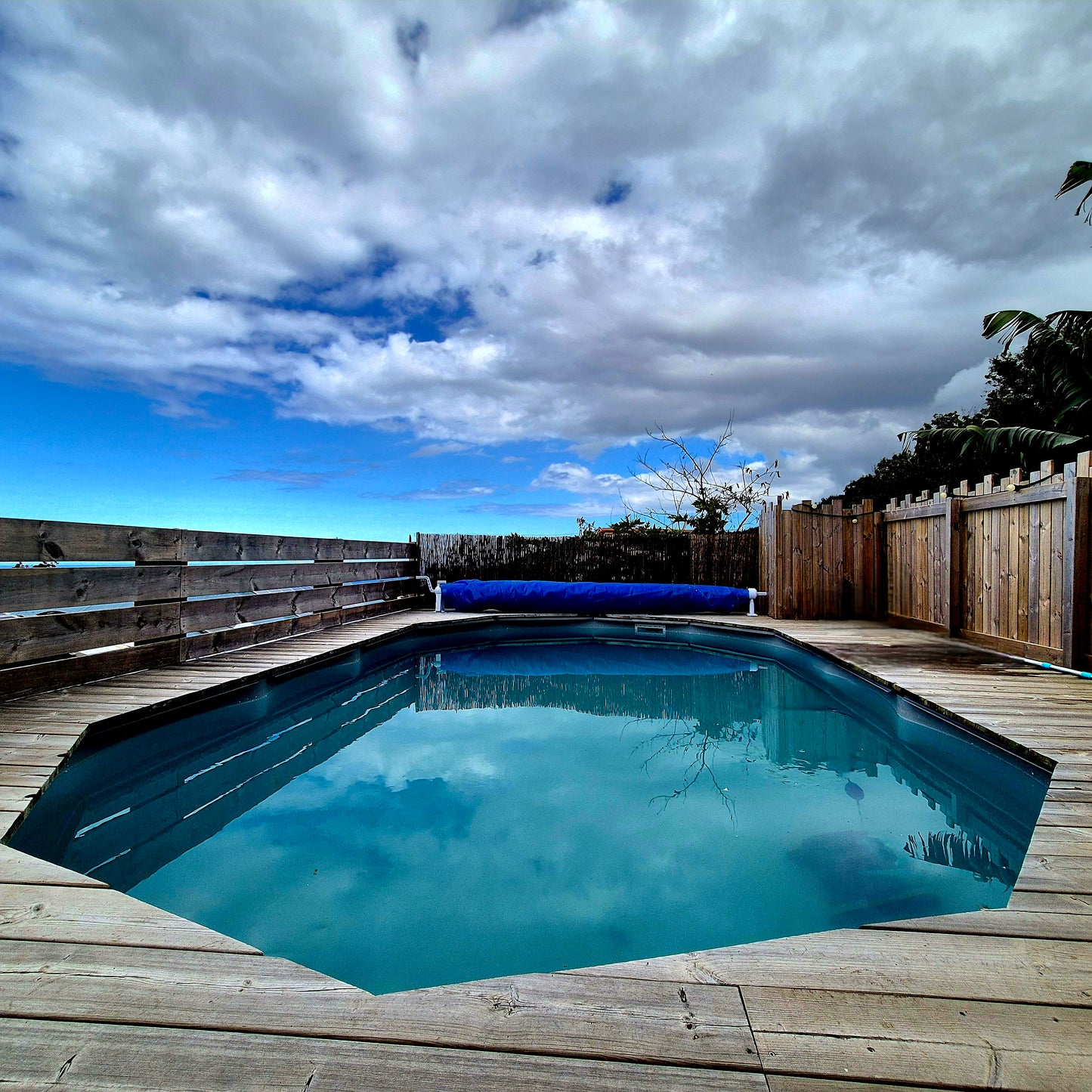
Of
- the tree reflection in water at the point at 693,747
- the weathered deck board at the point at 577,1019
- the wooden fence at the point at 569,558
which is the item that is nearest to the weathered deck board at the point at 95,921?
the weathered deck board at the point at 577,1019

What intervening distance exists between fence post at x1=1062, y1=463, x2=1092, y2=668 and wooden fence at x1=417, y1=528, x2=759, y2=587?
16.5 feet

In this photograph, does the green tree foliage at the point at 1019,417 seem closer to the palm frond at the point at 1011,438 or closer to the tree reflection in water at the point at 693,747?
the palm frond at the point at 1011,438

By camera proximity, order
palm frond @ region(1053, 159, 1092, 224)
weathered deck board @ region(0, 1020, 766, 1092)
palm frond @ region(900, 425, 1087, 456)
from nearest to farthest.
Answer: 1. weathered deck board @ region(0, 1020, 766, 1092)
2. palm frond @ region(1053, 159, 1092, 224)
3. palm frond @ region(900, 425, 1087, 456)

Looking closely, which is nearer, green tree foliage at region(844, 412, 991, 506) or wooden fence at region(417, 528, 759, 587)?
wooden fence at region(417, 528, 759, 587)

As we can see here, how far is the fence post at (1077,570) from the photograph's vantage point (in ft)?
14.2

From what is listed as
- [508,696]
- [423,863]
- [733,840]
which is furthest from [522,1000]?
[508,696]

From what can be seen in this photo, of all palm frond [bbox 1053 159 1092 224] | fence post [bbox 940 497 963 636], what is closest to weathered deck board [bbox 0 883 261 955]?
fence post [bbox 940 497 963 636]

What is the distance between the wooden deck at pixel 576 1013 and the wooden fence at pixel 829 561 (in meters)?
6.60

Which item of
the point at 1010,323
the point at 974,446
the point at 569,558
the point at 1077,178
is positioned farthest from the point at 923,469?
the point at 569,558

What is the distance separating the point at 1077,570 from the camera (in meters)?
4.32

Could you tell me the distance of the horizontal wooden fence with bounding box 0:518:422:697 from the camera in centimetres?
357

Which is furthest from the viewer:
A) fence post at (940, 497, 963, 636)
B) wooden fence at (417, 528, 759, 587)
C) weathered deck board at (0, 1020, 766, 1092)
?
wooden fence at (417, 528, 759, 587)

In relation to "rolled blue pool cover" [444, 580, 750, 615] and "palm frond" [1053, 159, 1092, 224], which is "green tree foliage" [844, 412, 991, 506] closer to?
"palm frond" [1053, 159, 1092, 224]

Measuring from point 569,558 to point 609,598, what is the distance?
1.45m
